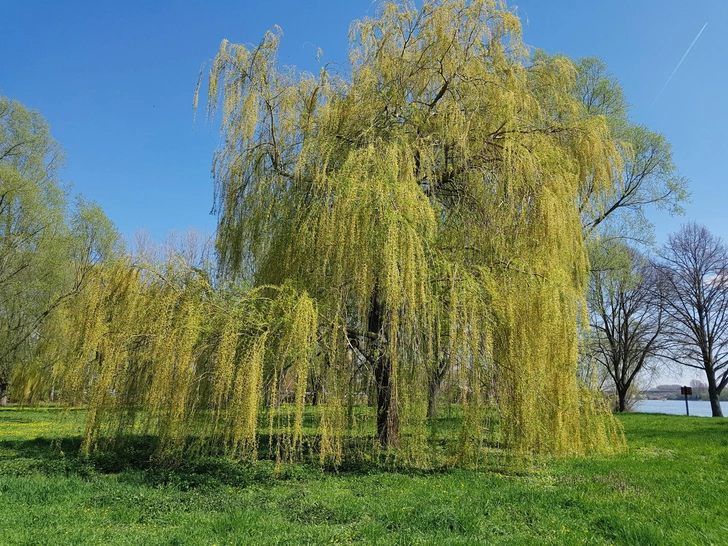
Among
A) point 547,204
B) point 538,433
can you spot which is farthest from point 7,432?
point 547,204

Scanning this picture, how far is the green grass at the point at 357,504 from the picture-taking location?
11.9 ft

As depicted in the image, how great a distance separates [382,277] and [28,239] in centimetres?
1472

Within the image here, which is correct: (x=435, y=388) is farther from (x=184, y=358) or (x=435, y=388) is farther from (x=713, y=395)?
(x=713, y=395)

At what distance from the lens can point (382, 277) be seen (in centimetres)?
543

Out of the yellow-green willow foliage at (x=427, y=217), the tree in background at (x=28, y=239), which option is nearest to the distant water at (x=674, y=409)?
the yellow-green willow foliage at (x=427, y=217)

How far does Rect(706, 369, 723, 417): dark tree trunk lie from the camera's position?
18.3 meters

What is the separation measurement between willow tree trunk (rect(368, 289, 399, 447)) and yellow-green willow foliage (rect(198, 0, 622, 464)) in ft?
0.13

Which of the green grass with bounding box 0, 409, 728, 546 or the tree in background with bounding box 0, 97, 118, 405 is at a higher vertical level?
the tree in background with bounding box 0, 97, 118, 405

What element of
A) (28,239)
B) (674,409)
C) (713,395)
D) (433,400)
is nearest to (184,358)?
(433,400)

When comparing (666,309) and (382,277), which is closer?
(382,277)

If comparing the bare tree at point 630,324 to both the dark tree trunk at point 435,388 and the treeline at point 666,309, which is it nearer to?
the treeline at point 666,309

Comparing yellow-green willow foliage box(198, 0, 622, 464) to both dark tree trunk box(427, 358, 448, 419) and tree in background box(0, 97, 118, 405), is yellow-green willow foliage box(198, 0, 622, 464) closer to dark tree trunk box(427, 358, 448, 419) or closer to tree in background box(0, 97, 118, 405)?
dark tree trunk box(427, 358, 448, 419)

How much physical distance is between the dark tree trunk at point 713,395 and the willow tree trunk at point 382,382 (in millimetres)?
17450

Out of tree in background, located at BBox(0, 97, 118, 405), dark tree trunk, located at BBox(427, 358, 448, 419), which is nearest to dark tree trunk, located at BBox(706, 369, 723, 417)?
dark tree trunk, located at BBox(427, 358, 448, 419)
